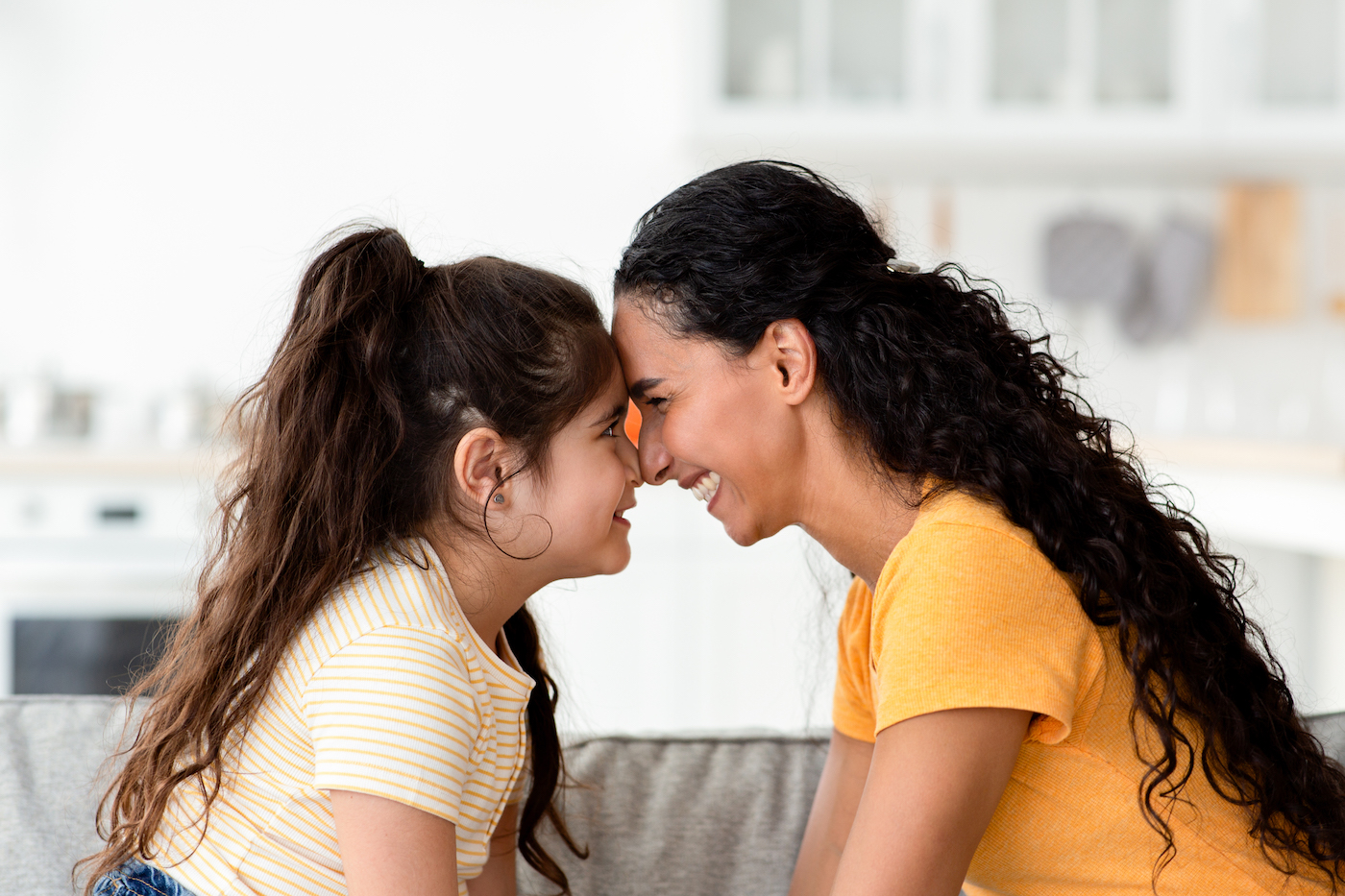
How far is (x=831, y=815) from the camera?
108 cm

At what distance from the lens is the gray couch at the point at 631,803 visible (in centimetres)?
103

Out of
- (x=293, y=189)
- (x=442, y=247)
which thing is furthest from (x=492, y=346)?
(x=293, y=189)

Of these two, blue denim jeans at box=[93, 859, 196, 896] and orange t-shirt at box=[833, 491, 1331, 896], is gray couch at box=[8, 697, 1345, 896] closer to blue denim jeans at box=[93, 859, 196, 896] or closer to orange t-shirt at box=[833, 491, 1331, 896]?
blue denim jeans at box=[93, 859, 196, 896]

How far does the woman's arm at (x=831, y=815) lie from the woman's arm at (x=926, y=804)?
0.89 ft

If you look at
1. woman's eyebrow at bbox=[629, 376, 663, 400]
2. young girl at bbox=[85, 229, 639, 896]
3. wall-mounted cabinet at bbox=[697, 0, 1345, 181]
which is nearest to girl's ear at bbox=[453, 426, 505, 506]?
young girl at bbox=[85, 229, 639, 896]

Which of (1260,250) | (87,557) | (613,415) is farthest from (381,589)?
(1260,250)

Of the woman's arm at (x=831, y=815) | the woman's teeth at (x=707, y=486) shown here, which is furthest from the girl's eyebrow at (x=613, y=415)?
the woman's arm at (x=831, y=815)

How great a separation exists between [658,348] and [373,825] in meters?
0.47

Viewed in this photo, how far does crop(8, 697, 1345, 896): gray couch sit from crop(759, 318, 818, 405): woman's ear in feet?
1.26

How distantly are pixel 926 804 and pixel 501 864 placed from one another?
1.54ft

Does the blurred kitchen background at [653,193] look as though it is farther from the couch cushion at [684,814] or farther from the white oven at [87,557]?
the couch cushion at [684,814]

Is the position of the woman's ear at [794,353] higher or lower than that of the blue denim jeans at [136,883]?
higher

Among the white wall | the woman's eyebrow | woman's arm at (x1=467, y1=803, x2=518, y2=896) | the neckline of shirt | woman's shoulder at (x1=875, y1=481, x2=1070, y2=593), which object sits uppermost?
the white wall

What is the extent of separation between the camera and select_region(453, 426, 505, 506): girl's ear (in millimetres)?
995
